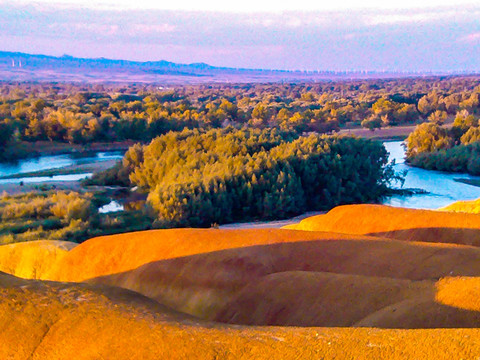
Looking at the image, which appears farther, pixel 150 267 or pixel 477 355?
pixel 150 267

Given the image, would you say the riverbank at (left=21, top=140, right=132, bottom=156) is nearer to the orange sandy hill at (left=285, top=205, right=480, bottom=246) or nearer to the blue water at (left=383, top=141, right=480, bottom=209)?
the blue water at (left=383, top=141, right=480, bottom=209)

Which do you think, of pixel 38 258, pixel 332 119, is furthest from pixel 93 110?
pixel 38 258

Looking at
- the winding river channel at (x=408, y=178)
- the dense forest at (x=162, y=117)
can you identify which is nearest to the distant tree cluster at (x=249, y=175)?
the winding river channel at (x=408, y=178)

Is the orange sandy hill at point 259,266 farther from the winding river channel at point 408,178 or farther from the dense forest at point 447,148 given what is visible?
the dense forest at point 447,148

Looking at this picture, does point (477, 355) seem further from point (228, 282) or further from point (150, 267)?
point (150, 267)

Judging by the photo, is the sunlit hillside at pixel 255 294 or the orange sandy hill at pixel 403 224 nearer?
the sunlit hillside at pixel 255 294

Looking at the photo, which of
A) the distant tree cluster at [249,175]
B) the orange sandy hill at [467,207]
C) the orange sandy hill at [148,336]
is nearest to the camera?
the orange sandy hill at [148,336]
